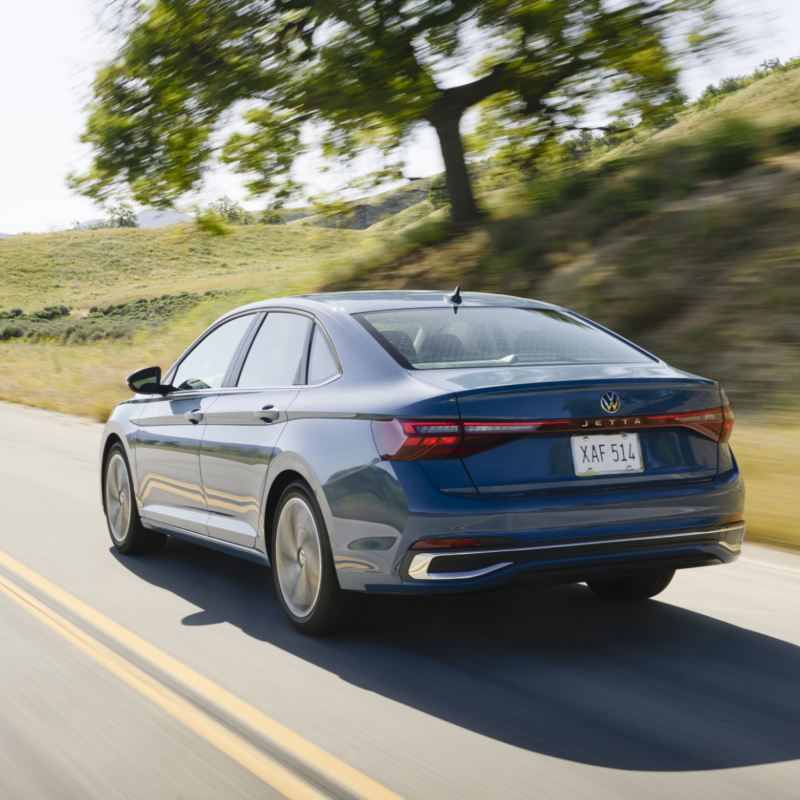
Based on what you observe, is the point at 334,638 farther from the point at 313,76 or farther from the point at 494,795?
the point at 313,76

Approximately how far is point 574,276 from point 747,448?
22.1 feet

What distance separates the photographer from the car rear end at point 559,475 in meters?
4.78

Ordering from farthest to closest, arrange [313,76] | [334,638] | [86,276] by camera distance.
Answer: [86,276] < [313,76] < [334,638]

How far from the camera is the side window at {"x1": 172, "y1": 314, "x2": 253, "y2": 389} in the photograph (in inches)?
262

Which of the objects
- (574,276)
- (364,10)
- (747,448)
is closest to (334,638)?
(747,448)

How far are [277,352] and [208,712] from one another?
214 centimetres

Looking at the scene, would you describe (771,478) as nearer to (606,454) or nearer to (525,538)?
(606,454)

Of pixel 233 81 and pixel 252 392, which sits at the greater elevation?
pixel 233 81

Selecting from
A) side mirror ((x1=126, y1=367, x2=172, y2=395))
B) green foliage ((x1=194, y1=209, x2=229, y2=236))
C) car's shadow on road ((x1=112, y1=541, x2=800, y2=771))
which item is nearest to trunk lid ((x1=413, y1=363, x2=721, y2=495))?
car's shadow on road ((x1=112, y1=541, x2=800, y2=771))

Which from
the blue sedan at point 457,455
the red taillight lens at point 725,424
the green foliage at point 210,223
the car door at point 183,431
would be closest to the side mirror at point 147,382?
Answer: the car door at point 183,431

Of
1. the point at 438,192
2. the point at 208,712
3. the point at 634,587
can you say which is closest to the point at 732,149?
the point at 438,192

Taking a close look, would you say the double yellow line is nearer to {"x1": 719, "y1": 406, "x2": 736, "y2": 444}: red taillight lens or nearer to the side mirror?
the side mirror

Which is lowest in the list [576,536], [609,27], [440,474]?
[576,536]

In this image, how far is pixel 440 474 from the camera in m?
4.79
